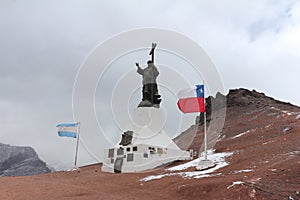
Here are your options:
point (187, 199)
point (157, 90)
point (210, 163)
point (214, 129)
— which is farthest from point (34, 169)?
point (187, 199)

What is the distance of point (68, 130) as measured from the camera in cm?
3394

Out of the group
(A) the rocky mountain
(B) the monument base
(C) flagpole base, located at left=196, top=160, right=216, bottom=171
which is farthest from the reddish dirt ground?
(A) the rocky mountain

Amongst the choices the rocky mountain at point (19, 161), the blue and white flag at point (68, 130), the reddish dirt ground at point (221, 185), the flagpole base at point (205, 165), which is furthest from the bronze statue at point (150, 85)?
the rocky mountain at point (19, 161)

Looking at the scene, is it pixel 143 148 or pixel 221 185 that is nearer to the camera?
pixel 221 185

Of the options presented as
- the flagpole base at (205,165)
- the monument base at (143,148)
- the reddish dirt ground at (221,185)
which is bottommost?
the reddish dirt ground at (221,185)

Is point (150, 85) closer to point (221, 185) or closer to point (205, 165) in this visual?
point (205, 165)

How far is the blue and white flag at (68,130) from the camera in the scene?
33.7 m

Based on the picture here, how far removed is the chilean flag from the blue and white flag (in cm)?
1502

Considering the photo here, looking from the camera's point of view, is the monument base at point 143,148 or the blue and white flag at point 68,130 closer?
the monument base at point 143,148

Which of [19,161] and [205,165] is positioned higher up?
[19,161]

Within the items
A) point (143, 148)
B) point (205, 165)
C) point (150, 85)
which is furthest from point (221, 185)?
point (150, 85)

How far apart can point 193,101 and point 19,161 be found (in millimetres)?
61899

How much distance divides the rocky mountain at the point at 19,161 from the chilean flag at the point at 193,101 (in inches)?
2023

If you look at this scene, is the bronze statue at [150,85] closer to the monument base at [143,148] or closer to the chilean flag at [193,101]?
the monument base at [143,148]
